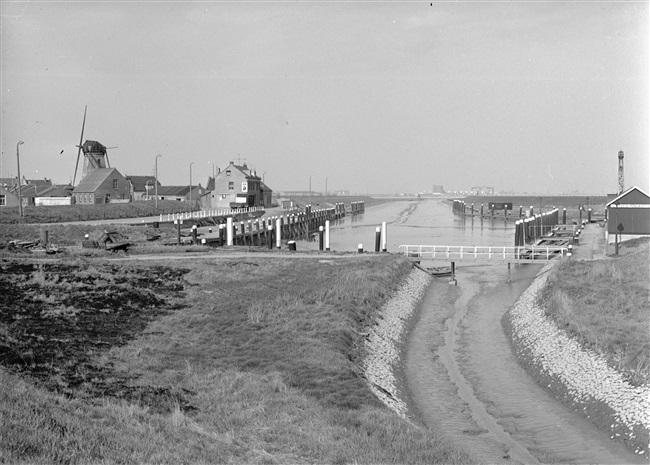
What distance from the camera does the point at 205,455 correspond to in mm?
12766

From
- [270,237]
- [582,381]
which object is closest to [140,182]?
[270,237]

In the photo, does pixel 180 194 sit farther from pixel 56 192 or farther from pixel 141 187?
pixel 56 192

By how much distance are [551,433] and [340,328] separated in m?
9.38

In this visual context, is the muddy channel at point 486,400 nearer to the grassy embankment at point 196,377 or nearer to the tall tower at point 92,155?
the grassy embankment at point 196,377

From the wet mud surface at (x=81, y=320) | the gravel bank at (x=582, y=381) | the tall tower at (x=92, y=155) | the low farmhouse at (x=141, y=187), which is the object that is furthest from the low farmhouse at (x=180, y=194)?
the gravel bank at (x=582, y=381)

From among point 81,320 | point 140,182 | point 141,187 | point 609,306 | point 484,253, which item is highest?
point 140,182

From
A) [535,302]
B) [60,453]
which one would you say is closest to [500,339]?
[535,302]

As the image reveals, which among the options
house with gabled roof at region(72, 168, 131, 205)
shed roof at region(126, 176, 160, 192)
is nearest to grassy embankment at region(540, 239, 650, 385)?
house with gabled roof at region(72, 168, 131, 205)

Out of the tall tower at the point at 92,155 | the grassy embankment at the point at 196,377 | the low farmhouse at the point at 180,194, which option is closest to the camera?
the grassy embankment at the point at 196,377

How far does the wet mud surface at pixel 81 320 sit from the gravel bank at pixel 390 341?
673 centimetres

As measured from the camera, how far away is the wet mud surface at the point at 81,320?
16.6 meters

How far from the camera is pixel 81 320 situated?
78.8ft

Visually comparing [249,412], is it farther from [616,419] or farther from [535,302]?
[535,302]

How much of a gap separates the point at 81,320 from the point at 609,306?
70.7ft
